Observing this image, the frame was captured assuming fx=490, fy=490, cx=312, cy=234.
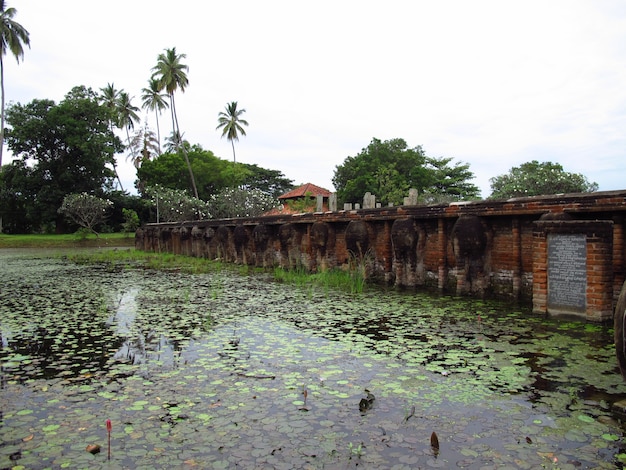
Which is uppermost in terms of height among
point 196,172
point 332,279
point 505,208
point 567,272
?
point 196,172

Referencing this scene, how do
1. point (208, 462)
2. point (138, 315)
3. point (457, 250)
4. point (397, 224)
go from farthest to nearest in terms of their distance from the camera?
point (397, 224) < point (457, 250) < point (138, 315) < point (208, 462)

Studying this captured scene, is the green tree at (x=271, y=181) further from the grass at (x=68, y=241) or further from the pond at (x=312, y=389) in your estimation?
the pond at (x=312, y=389)

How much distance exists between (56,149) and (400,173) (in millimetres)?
27401

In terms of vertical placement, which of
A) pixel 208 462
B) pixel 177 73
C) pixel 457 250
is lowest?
pixel 208 462

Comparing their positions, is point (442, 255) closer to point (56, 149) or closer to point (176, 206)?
point (176, 206)

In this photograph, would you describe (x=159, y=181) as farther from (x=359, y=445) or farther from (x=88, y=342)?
(x=359, y=445)

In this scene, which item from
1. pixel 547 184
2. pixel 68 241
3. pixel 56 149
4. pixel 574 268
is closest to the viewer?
pixel 574 268

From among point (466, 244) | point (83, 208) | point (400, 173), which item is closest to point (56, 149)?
point (83, 208)

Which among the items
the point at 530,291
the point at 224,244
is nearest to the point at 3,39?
the point at 224,244

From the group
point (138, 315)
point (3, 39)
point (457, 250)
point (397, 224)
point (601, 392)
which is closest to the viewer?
point (601, 392)

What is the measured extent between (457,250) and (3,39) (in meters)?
37.0

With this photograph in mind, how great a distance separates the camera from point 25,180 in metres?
37.2

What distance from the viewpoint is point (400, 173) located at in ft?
132

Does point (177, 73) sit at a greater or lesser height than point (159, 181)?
greater
